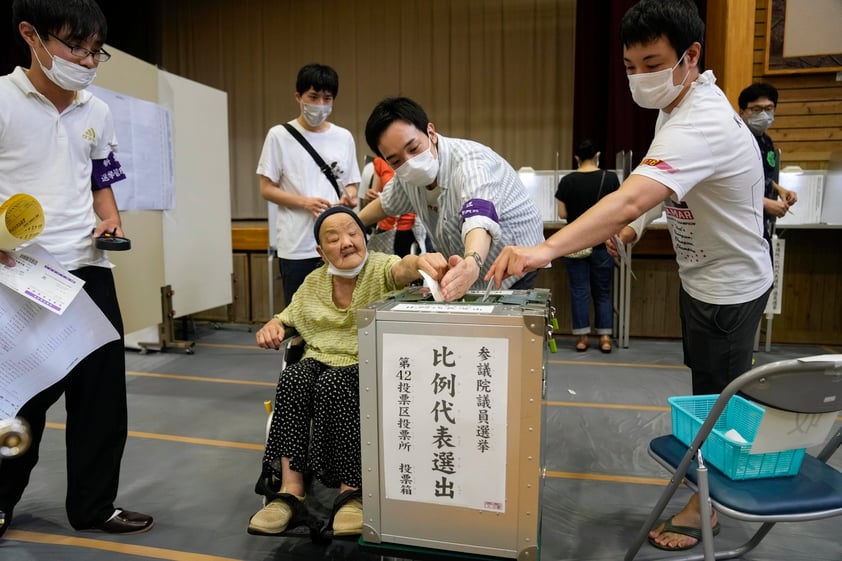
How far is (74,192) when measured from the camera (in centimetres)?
160

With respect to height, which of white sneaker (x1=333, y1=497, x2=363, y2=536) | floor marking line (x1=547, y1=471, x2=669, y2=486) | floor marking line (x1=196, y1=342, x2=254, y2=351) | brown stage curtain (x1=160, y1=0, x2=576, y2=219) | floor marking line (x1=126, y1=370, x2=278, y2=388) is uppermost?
brown stage curtain (x1=160, y1=0, x2=576, y2=219)

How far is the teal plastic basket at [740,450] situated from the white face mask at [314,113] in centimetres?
190

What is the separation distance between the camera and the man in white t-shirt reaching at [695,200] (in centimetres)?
127

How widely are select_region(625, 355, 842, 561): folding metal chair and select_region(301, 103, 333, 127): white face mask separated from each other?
2.01 metres

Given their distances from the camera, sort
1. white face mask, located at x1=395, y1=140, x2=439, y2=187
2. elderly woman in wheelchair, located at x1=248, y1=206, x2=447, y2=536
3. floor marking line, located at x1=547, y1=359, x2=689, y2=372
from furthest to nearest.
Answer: floor marking line, located at x1=547, y1=359, x2=689, y2=372
white face mask, located at x1=395, y1=140, x2=439, y2=187
elderly woman in wheelchair, located at x1=248, y1=206, x2=447, y2=536

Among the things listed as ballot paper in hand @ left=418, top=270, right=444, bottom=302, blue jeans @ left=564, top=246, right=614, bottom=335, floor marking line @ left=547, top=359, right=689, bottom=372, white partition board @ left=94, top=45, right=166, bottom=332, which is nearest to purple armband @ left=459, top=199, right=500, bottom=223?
ballot paper in hand @ left=418, top=270, right=444, bottom=302

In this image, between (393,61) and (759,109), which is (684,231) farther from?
(393,61)

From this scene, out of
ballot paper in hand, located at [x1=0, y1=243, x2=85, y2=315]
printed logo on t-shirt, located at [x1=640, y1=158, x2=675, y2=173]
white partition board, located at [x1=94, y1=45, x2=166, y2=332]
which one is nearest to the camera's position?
printed logo on t-shirt, located at [x1=640, y1=158, x2=675, y2=173]

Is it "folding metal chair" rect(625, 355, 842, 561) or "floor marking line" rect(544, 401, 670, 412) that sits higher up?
"folding metal chair" rect(625, 355, 842, 561)

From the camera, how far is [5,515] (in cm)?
173

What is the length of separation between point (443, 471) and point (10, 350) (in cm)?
114

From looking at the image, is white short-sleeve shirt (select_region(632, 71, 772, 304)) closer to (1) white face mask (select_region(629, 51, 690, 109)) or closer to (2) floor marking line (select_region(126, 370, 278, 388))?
(1) white face mask (select_region(629, 51, 690, 109))

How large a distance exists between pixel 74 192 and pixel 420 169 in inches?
38.7

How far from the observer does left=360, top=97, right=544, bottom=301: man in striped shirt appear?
1571mm
